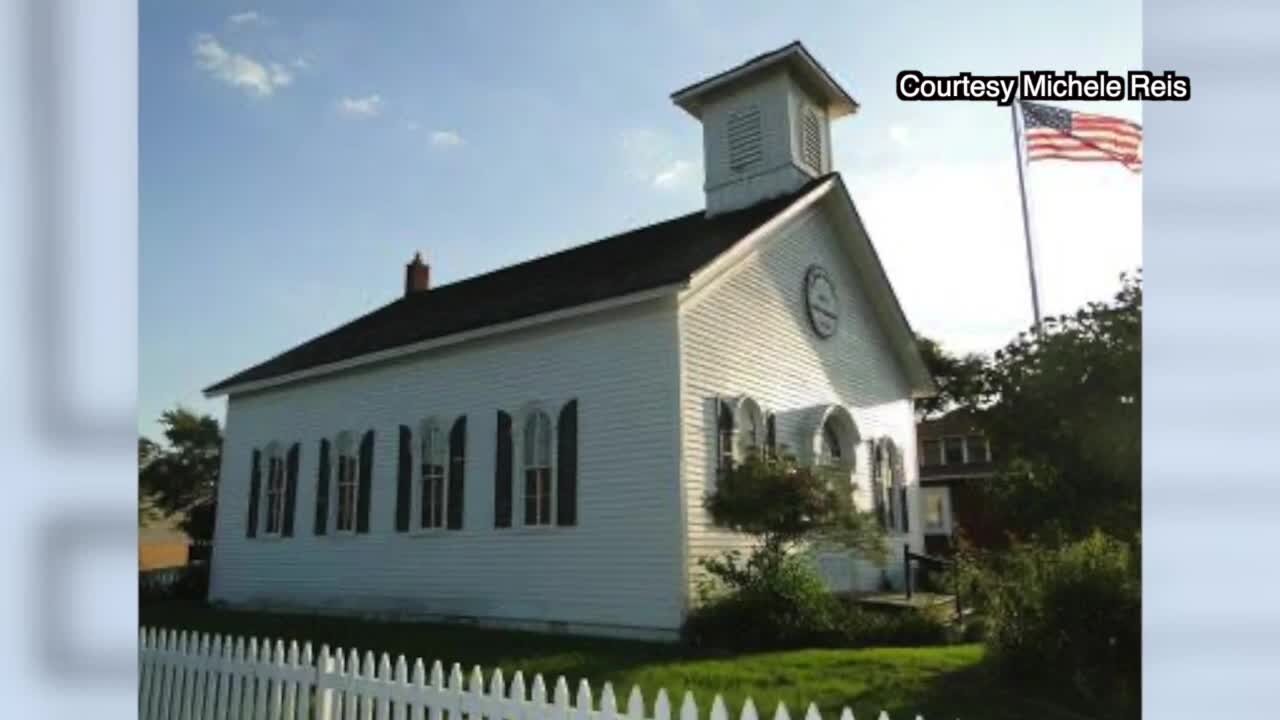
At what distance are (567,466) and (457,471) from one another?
1.60 meters

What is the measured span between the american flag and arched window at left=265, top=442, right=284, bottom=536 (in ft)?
29.8

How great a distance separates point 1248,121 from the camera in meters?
1.29

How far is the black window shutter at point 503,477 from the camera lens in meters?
8.70

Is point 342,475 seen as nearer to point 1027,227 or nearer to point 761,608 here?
point 761,608

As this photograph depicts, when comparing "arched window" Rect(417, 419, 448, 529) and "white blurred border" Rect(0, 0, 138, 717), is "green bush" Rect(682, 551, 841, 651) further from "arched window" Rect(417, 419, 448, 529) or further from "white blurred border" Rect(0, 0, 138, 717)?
"white blurred border" Rect(0, 0, 138, 717)

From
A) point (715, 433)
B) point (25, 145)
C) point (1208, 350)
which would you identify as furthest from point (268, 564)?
point (1208, 350)

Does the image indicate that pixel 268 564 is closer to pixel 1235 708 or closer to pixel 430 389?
pixel 430 389

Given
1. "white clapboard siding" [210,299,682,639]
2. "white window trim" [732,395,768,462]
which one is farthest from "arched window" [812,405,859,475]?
"white clapboard siding" [210,299,682,639]

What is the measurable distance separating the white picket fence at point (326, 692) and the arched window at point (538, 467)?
4275mm

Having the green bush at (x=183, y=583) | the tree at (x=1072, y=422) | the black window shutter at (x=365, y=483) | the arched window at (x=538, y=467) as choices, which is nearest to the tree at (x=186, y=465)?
the green bush at (x=183, y=583)

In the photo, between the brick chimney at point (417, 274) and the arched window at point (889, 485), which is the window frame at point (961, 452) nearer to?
the arched window at point (889, 485)

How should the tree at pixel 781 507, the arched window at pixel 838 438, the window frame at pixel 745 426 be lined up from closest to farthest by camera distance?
1. the tree at pixel 781 507
2. the window frame at pixel 745 426
3. the arched window at pixel 838 438

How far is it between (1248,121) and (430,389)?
29.3ft

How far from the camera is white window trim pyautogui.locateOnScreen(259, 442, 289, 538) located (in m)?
11.3
